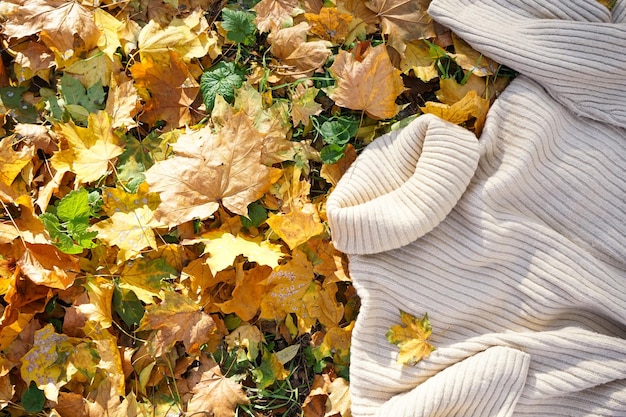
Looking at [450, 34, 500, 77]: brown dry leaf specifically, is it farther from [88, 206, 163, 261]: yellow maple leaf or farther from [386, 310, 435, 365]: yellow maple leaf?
[88, 206, 163, 261]: yellow maple leaf

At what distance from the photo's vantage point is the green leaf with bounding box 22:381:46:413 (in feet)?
5.02

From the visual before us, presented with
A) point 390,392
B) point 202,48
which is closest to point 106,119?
point 202,48

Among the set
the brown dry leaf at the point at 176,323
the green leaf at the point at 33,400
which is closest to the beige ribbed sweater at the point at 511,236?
the brown dry leaf at the point at 176,323

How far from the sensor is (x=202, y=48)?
1.59m

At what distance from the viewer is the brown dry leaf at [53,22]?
1.57 m

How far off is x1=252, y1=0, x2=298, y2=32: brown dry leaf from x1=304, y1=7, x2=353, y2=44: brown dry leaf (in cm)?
5

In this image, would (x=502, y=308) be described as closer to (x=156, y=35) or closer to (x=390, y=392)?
(x=390, y=392)

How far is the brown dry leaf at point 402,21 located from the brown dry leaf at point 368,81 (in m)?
0.08

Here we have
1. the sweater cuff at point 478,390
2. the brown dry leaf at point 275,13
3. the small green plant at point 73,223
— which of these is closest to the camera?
the sweater cuff at point 478,390

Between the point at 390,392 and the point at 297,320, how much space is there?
307 millimetres

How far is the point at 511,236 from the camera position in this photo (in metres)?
1.45

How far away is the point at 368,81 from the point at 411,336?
0.68 m

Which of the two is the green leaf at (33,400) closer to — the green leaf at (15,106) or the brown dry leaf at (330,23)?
the green leaf at (15,106)

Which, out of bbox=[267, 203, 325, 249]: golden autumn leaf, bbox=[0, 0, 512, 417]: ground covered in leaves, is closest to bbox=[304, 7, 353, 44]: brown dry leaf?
bbox=[0, 0, 512, 417]: ground covered in leaves
